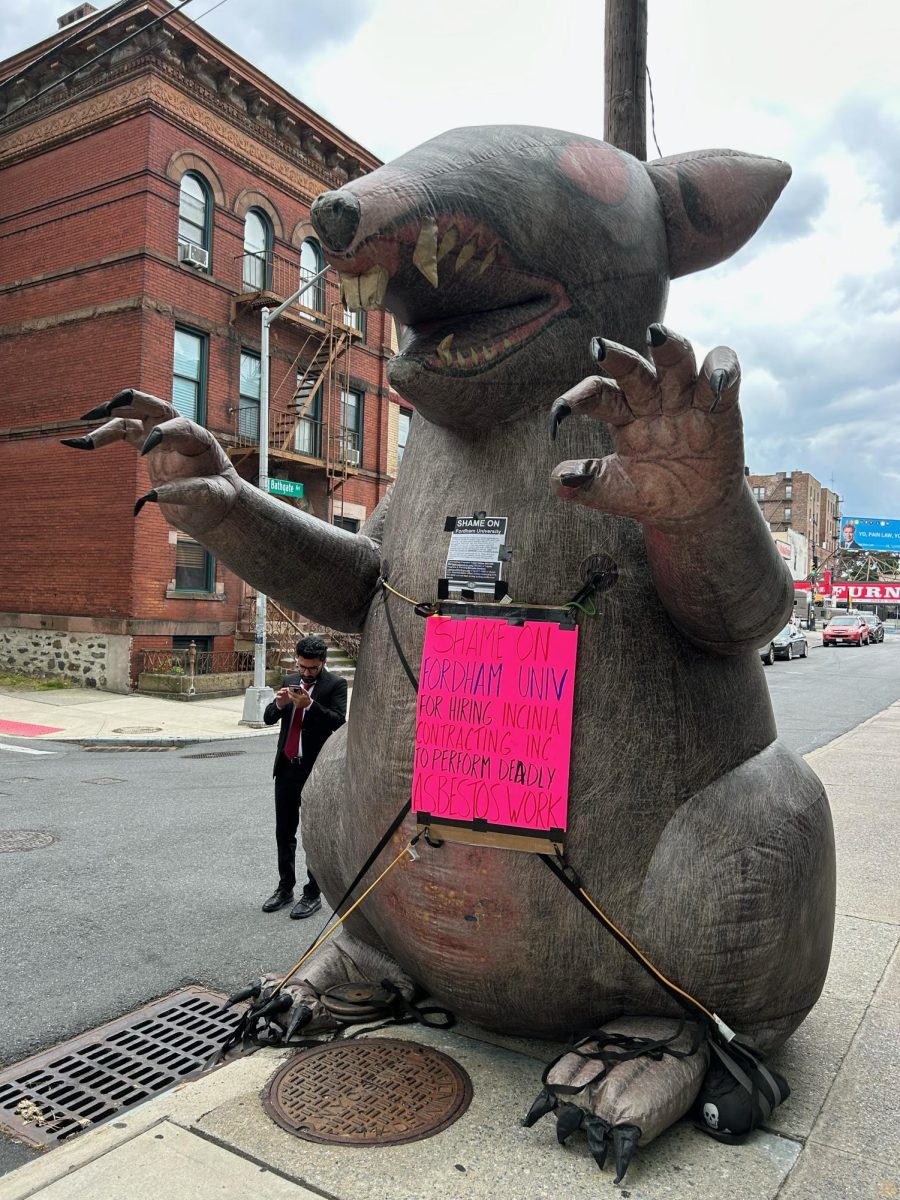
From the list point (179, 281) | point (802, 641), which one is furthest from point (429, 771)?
point (802, 641)

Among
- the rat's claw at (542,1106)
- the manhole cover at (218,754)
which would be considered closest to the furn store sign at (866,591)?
the manhole cover at (218,754)

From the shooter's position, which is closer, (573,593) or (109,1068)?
(573,593)

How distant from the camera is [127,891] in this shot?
187 inches

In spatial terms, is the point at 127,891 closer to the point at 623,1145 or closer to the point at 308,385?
the point at 623,1145

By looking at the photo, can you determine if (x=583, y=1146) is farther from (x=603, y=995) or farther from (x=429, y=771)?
(x=429, y=771)

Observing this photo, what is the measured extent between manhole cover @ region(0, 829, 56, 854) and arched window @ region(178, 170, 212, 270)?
39.8 ft

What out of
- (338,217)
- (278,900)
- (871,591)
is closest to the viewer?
(338,217)

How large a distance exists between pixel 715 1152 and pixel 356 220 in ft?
7.05

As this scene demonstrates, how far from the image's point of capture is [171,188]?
15.2 metres

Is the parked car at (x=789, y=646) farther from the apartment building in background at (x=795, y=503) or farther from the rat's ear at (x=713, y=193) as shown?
the apartment building in background at (x=795, y=503)

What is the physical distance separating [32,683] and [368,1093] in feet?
49.1

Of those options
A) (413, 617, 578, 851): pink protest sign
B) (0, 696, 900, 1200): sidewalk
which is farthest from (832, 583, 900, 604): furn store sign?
(413, 617, 578, 851): pink protest sign

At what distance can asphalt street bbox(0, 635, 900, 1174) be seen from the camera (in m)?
3.49

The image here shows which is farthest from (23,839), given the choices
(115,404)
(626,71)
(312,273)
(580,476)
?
(312,273)
